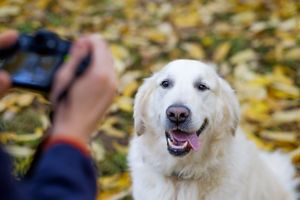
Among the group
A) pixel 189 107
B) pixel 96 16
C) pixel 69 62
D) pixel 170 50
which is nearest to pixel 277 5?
pixel 170 50

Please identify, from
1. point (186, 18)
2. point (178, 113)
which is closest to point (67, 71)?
point (178, 113)

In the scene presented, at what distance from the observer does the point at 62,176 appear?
1.06 m

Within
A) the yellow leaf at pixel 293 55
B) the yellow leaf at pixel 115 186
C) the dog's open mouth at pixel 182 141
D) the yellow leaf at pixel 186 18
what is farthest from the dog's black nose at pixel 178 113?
the yellow leaf at pixel 186 18

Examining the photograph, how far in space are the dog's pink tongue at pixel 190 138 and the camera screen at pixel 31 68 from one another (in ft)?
5.17

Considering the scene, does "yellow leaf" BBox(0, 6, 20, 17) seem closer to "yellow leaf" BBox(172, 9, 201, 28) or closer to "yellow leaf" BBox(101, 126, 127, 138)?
"yellow leaf" BBox(172, 9, 201, 28)

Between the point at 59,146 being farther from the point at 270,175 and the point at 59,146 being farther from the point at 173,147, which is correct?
the point at 270,175

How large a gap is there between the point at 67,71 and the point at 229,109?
1.82 metres

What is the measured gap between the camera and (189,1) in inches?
242

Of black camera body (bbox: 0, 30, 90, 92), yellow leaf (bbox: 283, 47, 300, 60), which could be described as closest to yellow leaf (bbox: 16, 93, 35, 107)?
yellow leaf (bbox: 283, 47, 300, 60)

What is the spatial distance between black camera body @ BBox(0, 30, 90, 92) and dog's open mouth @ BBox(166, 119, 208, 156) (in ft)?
5.06

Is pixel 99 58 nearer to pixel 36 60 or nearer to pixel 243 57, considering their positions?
pixel 36 60

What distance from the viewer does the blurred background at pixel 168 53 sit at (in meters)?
3.98

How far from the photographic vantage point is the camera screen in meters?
1.20

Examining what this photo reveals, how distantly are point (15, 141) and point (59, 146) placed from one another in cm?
306
